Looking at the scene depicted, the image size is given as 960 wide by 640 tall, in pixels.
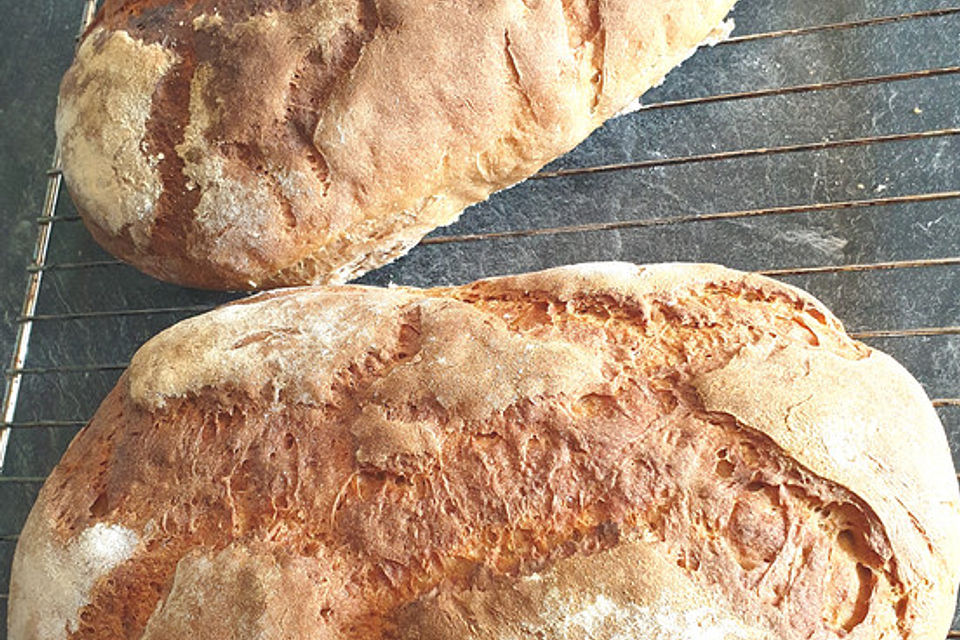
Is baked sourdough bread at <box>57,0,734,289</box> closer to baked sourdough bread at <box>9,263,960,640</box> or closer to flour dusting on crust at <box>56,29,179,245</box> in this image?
flour dusting on crust at <box>56,29,179,245</box>

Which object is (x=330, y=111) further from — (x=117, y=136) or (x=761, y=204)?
(x=761, y=204)

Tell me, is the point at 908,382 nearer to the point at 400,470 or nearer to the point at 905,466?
the point at 905,466

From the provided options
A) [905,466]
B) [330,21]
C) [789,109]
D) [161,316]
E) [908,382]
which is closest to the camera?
[905,466]

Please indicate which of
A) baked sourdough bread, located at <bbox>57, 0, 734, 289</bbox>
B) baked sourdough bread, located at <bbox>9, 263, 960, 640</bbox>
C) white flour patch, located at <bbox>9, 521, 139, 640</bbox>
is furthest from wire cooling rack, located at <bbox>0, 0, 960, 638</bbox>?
white flour patch, located at <bbox>9, 521, 139, 640</bbox>

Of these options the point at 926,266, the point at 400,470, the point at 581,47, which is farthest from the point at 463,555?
the point at 926,266

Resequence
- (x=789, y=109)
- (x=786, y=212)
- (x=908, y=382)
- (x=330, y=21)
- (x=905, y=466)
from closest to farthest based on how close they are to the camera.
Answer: (x=905, y=466) < (x=908, y=382) < (x=330, y=21) < (x=786, y=212) < (x=789, y=109)

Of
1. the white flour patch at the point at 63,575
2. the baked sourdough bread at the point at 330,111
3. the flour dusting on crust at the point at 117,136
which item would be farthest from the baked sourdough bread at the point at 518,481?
the flour dusting on crust at the point at 117,136
